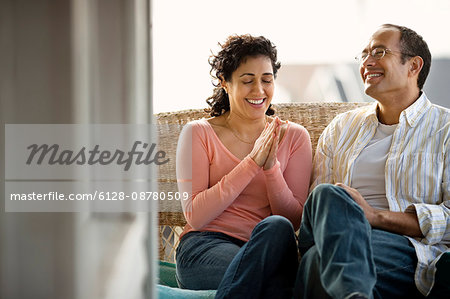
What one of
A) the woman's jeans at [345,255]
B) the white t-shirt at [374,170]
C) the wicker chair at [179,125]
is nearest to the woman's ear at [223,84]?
the wicker chair at [179,125]

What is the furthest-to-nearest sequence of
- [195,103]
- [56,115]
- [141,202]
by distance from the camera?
[195,103] → [141,202] → [56,115]

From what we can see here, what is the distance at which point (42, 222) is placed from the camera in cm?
25

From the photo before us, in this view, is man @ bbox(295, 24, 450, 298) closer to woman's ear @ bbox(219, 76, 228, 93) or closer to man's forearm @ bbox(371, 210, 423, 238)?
man's forearm @ bbox(371, 210, 423, 238)

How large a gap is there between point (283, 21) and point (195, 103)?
0.69m

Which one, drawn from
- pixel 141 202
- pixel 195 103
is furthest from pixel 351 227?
pixel 195 103

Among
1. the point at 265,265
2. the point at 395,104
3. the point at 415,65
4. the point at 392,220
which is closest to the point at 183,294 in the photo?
the point at 265,265

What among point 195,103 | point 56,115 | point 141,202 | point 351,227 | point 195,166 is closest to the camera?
point 56,115

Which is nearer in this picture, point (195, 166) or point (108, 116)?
point (108, 116)

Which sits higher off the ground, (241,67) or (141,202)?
(241,67)

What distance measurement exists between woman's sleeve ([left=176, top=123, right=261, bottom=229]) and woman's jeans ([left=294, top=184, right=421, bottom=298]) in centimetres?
28

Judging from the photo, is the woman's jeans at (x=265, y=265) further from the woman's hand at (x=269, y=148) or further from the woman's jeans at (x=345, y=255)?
the woman's hand at (x=269, y=148)

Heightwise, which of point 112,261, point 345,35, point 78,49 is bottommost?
point 112,261

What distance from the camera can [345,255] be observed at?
1.08m

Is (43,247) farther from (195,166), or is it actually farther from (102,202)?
(195,166)
